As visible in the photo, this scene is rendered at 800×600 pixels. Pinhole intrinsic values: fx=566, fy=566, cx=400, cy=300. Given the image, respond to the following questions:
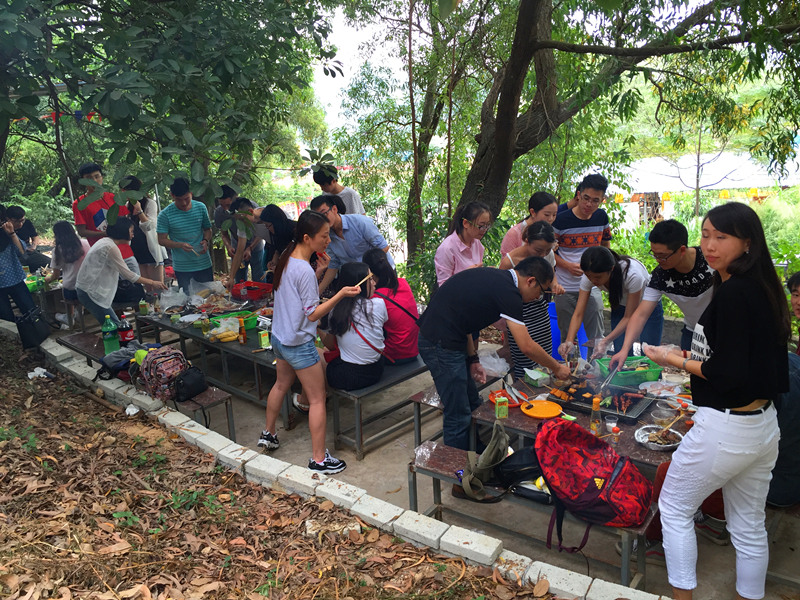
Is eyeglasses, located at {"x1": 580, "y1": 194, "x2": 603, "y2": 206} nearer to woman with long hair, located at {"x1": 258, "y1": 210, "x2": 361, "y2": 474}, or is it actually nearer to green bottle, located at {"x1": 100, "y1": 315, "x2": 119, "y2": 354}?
woman with long hair, located at {"x1": 258, "y1": 210, "x2": 361, "y2": 474}

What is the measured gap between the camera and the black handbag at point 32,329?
659 cm

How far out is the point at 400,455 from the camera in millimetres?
4816

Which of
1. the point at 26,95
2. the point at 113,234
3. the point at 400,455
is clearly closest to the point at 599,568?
the point at 400,455

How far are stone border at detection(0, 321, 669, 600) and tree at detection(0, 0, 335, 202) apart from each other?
1.89 metres

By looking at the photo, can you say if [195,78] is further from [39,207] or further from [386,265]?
[39,207]

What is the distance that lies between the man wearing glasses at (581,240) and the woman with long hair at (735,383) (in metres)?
2.65

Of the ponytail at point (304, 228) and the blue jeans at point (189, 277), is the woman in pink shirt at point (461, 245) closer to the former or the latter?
the ponytail at point (304, 228)

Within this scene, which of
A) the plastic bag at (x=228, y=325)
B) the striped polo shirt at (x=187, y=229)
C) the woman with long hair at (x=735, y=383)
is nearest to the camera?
the woman with long hair at (x=735, y=383)

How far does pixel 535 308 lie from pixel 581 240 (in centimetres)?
93

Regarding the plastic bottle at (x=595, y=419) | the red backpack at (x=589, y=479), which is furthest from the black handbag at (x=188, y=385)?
the plastic bottle at (x=595, y=419)

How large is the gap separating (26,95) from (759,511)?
18.0ft

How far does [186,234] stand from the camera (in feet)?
22.8

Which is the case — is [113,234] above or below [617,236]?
above

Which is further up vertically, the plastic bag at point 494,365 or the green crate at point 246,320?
the green crate at point 246,320
